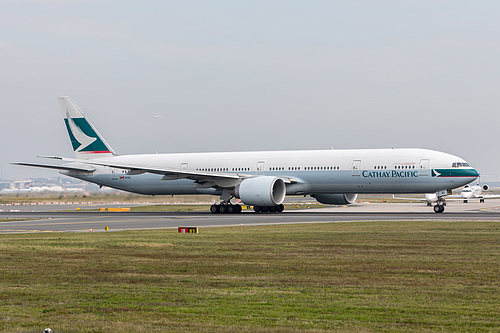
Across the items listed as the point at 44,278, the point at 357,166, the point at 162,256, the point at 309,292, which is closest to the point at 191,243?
the point at 162,256

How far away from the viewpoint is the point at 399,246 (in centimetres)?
2173

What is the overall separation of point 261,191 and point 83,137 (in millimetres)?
20216

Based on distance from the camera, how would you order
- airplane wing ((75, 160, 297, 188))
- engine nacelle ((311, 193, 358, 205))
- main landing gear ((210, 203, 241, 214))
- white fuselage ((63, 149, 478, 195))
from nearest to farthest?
1. white fuselage ((63, 149, 478, 195))
2. airplane wing ((75, 160, 297, 188))
3. main landing gear ((210, 203, 241, 214))
4. engine nacelle ((311, 193, 358, 205))

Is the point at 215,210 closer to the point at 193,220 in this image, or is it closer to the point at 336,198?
the point at 336,198

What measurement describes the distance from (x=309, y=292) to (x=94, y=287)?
14.0ft

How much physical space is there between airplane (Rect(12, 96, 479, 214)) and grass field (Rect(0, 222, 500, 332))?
22.0 metres

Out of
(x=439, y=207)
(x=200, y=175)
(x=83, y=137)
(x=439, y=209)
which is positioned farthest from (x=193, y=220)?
(x=83, y=137)

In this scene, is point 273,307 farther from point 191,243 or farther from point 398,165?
→ point 398,165

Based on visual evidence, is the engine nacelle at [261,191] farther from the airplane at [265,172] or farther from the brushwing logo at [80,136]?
the brushwing logo at [80,136]

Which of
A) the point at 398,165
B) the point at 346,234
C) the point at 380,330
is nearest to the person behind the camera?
the point at 380,330

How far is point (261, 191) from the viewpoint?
4688 cm

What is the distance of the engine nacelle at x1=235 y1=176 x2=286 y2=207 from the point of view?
1843 inches

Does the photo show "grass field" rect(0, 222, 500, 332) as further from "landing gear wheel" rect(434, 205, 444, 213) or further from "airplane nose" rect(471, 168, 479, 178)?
"landing gear wheel" rect(434, 205, 444, 213)

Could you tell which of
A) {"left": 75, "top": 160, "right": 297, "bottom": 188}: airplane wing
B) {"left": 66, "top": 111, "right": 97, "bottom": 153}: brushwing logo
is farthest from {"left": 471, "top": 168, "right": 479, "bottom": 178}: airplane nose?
{"left": 66, "top": 111, "right": 97, "bottom": 153}: brushwing logo
